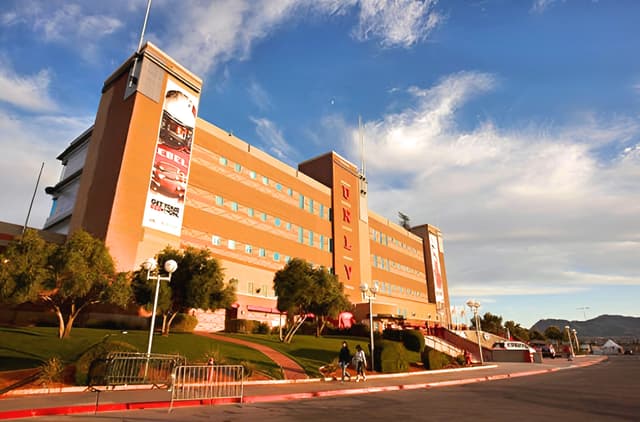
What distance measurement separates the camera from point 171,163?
39875 millimetres

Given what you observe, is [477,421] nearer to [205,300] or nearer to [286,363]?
[286,363]

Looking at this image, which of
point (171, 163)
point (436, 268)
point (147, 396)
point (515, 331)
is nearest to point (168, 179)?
point (171, 163)

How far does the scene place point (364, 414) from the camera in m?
10.8

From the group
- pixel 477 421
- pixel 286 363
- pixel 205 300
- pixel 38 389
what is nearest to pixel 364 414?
→ pixel 477 421

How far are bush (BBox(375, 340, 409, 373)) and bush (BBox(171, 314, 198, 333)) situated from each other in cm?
1656

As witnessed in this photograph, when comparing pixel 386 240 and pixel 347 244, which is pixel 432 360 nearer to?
pixel 347 244

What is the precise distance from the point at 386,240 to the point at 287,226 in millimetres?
32392

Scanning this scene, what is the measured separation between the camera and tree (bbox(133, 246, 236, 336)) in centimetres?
2780

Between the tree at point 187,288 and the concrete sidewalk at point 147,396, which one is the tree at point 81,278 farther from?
the concrete sidewalk at point 147,396

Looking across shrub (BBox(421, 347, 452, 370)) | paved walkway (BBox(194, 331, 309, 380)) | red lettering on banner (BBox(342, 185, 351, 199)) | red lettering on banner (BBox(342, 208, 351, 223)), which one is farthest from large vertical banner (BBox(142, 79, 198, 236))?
red lettering on banner (BBox(342, 185, 351, 199))

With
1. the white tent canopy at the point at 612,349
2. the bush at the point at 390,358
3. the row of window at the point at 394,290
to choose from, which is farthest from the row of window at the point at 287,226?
the white tent canopy at the point at 612,349

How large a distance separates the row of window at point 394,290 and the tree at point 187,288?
148ft

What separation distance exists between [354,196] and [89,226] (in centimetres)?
4358

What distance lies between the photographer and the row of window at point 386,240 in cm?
7694
